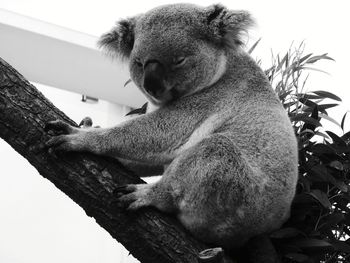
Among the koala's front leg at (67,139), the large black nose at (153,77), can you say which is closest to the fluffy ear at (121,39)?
the large black nose at (153,77)

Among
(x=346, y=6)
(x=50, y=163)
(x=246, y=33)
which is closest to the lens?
(x=50, y=163)

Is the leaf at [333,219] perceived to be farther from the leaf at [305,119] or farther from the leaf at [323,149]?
the leaf at [305,119]

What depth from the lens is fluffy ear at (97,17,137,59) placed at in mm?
3410

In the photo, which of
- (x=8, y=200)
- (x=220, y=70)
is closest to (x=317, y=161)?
(x=220, y=70)

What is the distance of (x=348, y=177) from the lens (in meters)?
3.39

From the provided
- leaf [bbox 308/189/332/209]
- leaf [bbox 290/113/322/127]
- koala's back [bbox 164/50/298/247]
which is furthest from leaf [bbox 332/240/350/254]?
leaf [bbox 290/113/322/127]

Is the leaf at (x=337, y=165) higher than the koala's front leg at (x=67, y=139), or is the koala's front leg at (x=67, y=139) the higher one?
the koala's front leg at (x=67, y=139)

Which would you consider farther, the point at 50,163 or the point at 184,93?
the point at 184,93

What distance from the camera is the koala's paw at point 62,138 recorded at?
8.77 ft

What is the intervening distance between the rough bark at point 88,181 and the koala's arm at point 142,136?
9cm

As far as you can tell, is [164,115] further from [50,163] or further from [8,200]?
[8,200]

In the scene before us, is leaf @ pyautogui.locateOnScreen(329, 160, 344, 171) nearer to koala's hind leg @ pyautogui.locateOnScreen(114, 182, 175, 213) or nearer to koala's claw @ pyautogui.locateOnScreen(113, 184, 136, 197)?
koala's hind leg @ pyautogui.locateOnScreen(114, 182, 175, 213)

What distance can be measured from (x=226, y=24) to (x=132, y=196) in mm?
1153

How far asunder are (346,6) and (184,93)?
12.5ft
